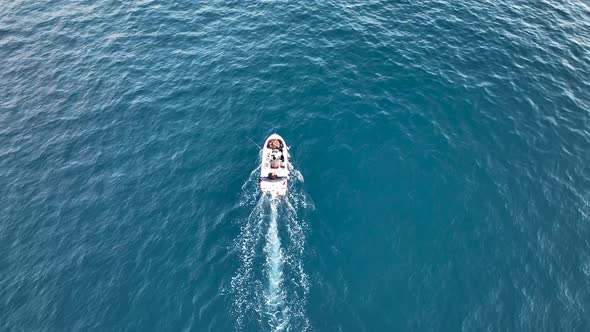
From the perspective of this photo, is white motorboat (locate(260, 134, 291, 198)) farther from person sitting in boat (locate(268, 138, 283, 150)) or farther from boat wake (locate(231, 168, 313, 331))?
boat wake (locate(231, 168, 313, 331))

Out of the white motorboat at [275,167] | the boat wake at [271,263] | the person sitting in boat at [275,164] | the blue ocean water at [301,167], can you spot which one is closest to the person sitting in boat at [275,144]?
the white motorboat at [275,167]

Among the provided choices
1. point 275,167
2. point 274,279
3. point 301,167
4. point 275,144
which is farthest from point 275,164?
point 274,279

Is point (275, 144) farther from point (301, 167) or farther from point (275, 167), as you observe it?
point (301, 167)

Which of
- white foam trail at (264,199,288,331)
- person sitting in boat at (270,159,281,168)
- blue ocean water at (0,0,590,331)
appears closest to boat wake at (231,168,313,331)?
white foam trail at (264,199,288,331)

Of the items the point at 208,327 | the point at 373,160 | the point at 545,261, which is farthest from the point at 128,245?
the point at 545,261

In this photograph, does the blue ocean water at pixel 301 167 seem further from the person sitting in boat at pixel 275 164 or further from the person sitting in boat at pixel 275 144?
the person sitting in boat at pixel 275 164

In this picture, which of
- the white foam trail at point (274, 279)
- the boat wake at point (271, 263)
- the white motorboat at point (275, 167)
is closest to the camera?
the white foam trail at point (274, 279)
